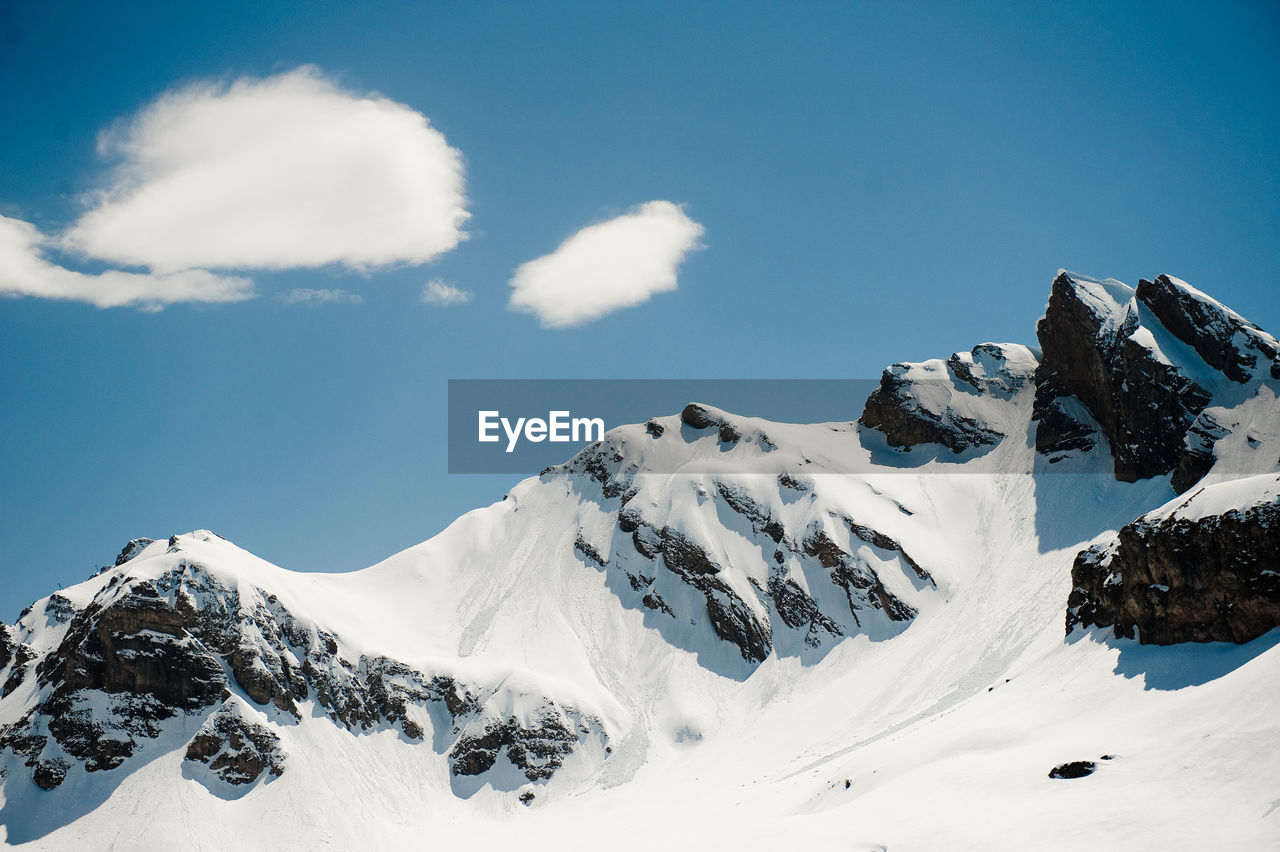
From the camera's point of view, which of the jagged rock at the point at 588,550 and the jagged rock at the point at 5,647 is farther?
the jagged rock at the point at 588,550

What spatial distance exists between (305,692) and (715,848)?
6928cm

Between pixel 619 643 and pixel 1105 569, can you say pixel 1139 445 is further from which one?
pixel 619 643

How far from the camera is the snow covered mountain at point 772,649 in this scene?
54.5 meters

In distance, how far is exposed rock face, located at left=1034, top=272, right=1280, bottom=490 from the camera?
117938 mm

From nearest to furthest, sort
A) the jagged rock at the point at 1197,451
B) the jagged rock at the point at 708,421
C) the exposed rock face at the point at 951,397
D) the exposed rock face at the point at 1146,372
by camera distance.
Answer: the jagged rock at the point at 1197,451, the exposed rock face at the point at 1146,372, the exposed rock face at the point at 951,397, the jagged rock at the point at 708,421

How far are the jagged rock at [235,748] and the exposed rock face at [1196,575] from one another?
3430 inches

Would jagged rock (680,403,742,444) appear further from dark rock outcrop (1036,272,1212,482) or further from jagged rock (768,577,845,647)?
dark rock outcrop (1036,272,1212,482)

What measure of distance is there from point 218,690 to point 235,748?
8054mm

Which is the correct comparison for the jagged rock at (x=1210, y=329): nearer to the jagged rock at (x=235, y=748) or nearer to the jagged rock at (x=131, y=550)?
the jagged rock at (x=235, y=748)

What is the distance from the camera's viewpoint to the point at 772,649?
12525 centimetres

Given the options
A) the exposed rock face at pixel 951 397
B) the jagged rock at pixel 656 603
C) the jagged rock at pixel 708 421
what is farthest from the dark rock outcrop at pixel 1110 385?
the jagged rock at pixel 656 603

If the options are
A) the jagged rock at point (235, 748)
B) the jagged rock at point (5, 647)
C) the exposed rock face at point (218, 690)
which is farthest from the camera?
the jagged rock at point (5, 647)

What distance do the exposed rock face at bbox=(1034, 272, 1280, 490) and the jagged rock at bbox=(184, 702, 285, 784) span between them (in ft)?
377

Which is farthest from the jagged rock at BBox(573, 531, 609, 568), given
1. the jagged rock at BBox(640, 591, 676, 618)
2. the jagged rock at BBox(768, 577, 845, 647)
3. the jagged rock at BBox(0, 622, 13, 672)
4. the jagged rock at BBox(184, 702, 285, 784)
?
the jagged rock at BBox(0, 622, 13, 672)
